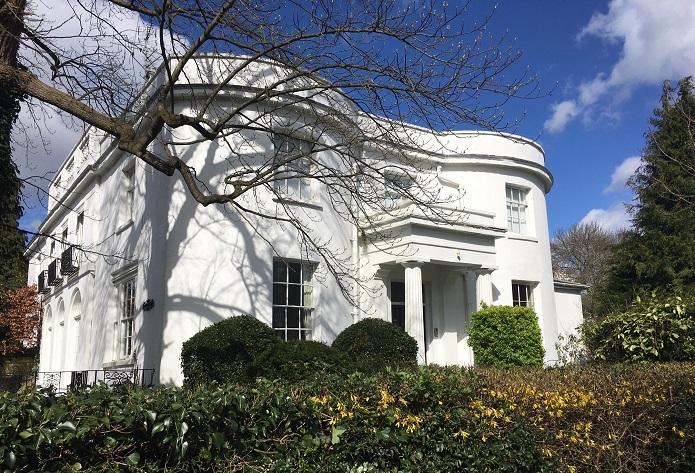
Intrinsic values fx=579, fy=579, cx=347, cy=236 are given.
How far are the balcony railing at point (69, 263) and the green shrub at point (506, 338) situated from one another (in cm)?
1234

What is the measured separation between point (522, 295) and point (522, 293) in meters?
0.06

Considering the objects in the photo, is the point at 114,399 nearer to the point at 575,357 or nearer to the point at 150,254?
the point at 150,254

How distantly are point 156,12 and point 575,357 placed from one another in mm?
10129

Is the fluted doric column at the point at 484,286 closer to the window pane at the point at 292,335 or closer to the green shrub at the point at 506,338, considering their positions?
the green shrub at the point at 506,338

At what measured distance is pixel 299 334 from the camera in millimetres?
13367

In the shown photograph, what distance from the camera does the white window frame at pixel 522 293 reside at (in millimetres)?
17969

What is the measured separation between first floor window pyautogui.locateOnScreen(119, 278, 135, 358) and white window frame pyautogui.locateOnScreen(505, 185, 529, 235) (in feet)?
36.8

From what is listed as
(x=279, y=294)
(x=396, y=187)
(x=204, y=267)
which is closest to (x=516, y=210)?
(x=396, y=187)

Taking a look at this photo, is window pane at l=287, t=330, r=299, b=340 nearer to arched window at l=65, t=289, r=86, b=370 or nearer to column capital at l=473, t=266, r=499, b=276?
column capital at l=473, t=266, r=499, b=276

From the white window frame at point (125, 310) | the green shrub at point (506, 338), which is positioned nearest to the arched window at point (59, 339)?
the white window frame at point (125, 310)

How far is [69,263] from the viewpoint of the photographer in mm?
18531

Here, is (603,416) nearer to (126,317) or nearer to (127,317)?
(127,317)

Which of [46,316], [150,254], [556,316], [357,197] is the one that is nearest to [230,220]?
[150,254]

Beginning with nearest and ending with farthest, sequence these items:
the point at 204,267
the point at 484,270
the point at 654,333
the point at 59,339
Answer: the point at 654,333 < the point at 204,267 < the point at 484,270 < the point at 59,339
